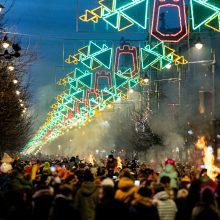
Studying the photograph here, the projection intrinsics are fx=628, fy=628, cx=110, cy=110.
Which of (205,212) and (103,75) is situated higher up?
(205,212)

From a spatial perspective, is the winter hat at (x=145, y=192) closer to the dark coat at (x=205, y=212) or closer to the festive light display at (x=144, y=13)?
the dark coat at (x=205, y=212)

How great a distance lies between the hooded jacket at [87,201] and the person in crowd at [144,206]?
1.68 meters

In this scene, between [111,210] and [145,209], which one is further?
[145,209]

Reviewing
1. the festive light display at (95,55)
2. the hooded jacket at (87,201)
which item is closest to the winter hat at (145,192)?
the hooded jacket at (87,201)

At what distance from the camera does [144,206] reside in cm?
969

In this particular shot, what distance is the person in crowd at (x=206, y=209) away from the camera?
8.42 meters

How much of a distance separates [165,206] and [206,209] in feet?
A: 6.11

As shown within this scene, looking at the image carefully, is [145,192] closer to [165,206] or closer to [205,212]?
[165,206]

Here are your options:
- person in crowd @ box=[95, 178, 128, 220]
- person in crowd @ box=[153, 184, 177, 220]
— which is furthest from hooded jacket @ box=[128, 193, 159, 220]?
person in crowd @ box=[95, 178, 128, 220]

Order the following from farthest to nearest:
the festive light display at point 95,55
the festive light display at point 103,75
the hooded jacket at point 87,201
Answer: the festive light display at point 95,55 < the festive light display at point 103,75 < the hooded jacket at point 87,201

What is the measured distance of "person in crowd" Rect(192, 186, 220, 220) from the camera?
8422mm

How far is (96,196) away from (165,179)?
154cm

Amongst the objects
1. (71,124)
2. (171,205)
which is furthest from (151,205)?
(71,124)

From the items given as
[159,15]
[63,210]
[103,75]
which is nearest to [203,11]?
[159,15]
